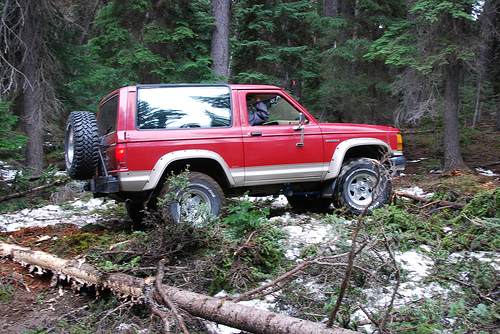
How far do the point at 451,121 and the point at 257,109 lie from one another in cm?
708

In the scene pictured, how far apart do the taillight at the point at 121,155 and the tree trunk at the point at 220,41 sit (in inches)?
270

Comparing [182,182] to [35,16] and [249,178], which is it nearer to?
[249,178]

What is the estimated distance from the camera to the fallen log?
8.64ft

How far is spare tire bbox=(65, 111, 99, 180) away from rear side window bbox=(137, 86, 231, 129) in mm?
604

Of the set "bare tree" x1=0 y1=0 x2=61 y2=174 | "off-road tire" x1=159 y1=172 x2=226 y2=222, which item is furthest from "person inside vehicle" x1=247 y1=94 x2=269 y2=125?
"bare tree" x1=0 y1=0 x2=61 y2=174

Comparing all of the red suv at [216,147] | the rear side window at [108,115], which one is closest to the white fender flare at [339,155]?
the red suv at [216,147]

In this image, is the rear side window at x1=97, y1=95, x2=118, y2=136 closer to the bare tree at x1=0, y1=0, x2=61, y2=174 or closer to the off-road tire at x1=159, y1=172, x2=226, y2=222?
the off-road tire at x1=159, y1=172, x2=226, y2=222

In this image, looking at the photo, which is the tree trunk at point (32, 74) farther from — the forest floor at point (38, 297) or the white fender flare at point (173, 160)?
the white fender flare at point (173, 160)

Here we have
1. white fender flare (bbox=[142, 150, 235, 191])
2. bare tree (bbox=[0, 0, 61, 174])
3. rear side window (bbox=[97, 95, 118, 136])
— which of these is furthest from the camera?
bare tree (bbox=[0, 0, 61, 174])

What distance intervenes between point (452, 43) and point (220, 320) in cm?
960

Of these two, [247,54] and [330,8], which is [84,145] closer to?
[247,54]

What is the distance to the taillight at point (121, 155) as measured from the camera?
4.95 meters

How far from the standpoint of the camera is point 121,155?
495cm

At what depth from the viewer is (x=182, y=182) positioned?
167 inches
